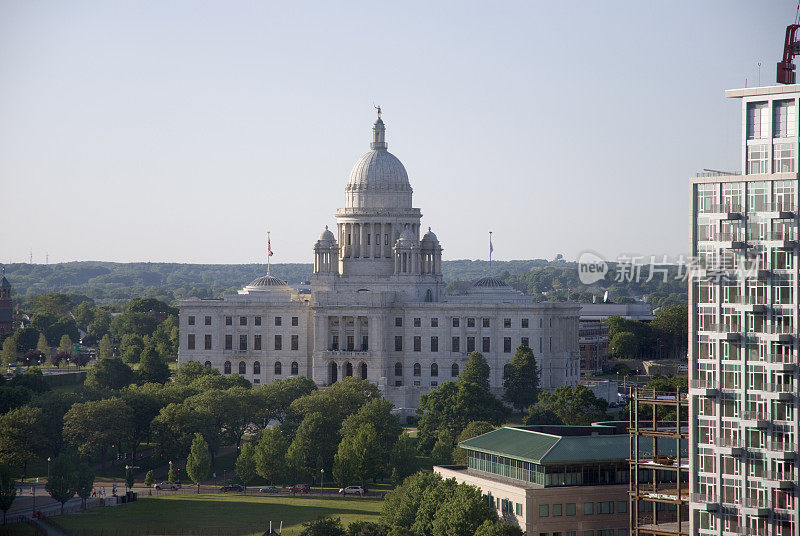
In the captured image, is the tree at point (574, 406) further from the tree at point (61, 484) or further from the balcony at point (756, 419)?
the balcony at point (756, 419)

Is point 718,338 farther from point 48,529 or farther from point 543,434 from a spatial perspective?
point 48,529

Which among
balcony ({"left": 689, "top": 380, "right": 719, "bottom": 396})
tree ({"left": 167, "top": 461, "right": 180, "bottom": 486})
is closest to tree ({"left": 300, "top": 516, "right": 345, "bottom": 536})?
tree ({"left": 167, "top": 461, "right": 180, "bottom": 486})

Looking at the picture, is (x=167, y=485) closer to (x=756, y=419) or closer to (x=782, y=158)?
(x=756, y=419)

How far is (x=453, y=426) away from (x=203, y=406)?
1060 inches

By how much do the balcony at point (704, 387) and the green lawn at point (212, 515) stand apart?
45706 mm

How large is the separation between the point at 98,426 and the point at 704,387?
85.1 meters

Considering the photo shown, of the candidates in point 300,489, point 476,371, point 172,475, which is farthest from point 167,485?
point 476,371

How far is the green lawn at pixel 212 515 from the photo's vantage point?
12875 centimetres

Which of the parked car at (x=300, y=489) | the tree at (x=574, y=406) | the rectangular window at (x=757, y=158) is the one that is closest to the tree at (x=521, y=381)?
the tree at (x=574, y=406)

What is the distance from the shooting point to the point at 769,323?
8600 centimetres

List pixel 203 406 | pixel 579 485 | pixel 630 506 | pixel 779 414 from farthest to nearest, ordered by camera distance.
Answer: pixel 203 406 < pixel 579 485 < pixel 630 506 < pixel 779 414

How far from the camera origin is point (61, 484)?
5413 inches

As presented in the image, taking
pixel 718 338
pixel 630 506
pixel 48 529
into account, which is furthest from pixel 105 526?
pixel 718 338

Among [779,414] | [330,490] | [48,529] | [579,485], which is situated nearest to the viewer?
[779,414]
